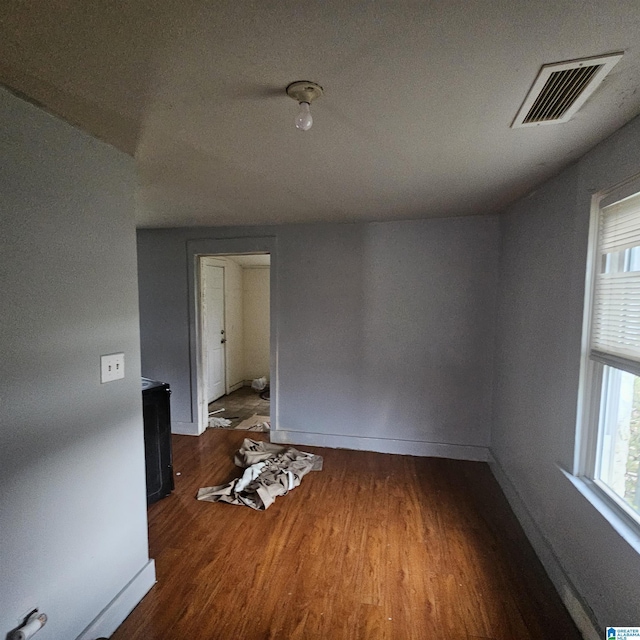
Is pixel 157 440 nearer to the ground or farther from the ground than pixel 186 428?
farther from the ground

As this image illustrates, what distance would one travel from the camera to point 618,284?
152 cm

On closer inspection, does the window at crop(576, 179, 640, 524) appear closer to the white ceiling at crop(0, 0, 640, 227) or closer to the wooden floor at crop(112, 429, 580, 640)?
the white ceiling at crop(0, 0, 640, 227)

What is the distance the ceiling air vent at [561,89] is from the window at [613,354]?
46 cm

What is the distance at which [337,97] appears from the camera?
1216mm

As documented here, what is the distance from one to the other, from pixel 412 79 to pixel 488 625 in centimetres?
233

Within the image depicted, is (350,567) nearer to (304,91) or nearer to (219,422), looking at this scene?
(304,91)

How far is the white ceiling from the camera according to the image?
852 mm

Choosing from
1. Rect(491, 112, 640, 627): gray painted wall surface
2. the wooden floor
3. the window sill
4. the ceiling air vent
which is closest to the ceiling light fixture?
the ceiling air vent

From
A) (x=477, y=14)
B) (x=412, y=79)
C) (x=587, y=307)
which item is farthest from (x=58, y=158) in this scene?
(x=587, y=307)

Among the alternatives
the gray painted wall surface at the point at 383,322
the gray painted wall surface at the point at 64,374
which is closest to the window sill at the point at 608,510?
the gray painted wall surface at the point at 383,322

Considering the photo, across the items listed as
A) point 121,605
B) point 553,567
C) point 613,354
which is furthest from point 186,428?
point 613,354

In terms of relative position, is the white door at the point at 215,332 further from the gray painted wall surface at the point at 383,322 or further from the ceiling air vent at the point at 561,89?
the ceiling air vent at the point at 561,89

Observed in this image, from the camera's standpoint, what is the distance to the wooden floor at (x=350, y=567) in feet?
5.35

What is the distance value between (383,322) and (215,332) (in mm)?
2846
